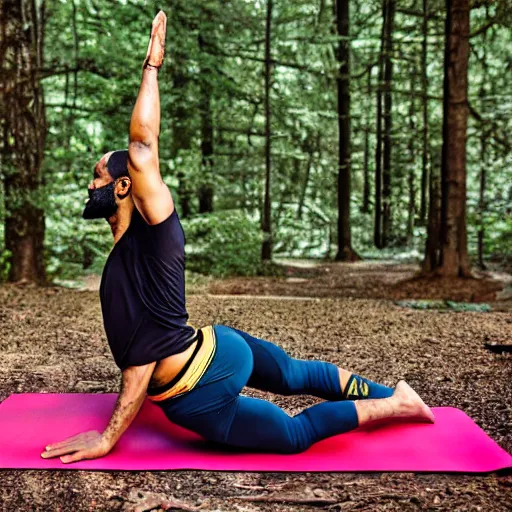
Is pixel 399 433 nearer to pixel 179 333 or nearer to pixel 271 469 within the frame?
pixel 271 469

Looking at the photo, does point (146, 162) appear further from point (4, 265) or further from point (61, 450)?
point (4, 265)

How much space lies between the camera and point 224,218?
40.0ft

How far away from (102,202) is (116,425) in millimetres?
912

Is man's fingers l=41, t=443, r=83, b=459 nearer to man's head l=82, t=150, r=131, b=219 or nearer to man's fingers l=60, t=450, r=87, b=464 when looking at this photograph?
man's fingers l=60, t=450, r=87, b=464

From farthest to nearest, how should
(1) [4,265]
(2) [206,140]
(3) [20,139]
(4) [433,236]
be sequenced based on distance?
(2) [206,140]
(4) [433,236]
(1) [4,265]
(3) [20,139]

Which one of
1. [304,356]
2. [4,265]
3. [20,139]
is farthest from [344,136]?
[304,356]

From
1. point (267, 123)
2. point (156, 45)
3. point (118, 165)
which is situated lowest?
point (118, 165)

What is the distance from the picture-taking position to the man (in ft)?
9.05

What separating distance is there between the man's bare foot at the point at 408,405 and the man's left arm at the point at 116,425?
1186mm

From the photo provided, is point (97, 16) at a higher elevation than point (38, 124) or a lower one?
higher

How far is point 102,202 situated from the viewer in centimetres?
284

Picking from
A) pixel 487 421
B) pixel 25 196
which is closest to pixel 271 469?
pixel 487 421

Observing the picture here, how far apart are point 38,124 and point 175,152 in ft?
14.1

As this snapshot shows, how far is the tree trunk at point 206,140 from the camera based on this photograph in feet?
39.5
